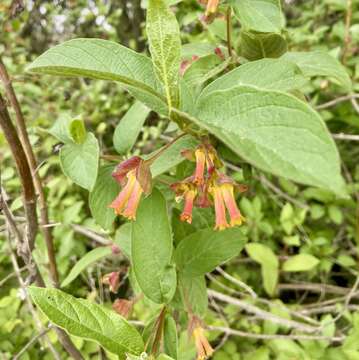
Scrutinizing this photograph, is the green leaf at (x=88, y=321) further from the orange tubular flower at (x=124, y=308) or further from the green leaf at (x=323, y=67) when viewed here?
the green leaf at (x=323, y=67)

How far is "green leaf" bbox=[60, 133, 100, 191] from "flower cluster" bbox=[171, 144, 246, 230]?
13cm

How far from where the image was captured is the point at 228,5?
724 mm

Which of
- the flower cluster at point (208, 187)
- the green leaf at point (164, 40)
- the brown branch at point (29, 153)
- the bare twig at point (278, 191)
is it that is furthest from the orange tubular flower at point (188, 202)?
the bare twig at point (278, 191)

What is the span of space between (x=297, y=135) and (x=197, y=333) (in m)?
0.47

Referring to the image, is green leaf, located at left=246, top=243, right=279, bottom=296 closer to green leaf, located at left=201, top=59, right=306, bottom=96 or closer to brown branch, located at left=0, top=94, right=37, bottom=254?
brown branch, located at left=0, top=94, right=37, bottom=254

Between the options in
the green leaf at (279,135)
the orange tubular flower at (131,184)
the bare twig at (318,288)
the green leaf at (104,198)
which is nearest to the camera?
the green leaf at (279,135)

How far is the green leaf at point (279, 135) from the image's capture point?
414 mm

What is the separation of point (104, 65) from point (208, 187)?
0.23 metres

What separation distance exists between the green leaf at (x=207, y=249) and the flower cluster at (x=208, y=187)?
89 millimetres

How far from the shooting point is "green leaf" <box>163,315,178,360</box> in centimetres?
70

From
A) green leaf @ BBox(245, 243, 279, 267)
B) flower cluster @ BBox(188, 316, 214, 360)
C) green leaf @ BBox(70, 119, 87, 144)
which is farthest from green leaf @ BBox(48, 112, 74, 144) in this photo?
green leaf @ BBox(245, 243, 279, 267)

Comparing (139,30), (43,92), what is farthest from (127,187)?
(139,30)

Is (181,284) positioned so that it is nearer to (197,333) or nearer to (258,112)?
(197,333)

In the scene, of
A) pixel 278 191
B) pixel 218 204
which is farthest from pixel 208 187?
pixel 278 191
